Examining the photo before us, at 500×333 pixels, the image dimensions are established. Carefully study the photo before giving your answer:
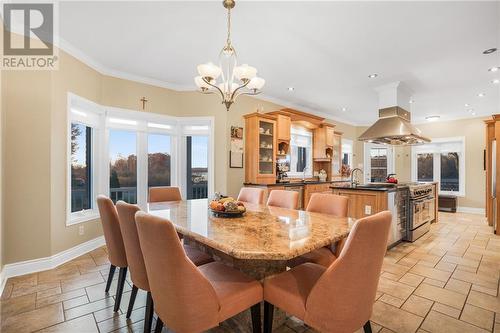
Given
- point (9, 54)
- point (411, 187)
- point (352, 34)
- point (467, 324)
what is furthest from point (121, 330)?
point (411, 187)

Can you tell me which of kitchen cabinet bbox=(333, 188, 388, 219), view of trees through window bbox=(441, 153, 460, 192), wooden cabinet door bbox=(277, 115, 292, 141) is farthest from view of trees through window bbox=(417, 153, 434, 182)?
kitchen cabinet bbox=(333, 188, 388, 219)

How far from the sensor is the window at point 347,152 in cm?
788

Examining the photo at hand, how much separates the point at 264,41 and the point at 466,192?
24.4 feet

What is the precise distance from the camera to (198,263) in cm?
202

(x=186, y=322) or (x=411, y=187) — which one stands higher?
(x=411, y=187)

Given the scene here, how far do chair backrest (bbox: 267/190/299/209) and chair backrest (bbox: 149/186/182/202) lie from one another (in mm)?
1331

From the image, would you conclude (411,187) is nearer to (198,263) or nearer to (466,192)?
(198,263)

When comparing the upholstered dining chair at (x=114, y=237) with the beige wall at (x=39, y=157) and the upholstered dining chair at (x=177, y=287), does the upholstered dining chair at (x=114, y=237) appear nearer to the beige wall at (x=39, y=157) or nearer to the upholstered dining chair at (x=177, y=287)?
the upholstered dining chair at (x=177, y=287)

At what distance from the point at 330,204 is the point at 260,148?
2777 mm

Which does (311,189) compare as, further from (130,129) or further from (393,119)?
(130,129)

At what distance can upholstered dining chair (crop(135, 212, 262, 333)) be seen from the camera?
117 cm

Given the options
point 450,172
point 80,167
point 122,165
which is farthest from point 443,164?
point 80,167

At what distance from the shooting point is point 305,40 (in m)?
2.93

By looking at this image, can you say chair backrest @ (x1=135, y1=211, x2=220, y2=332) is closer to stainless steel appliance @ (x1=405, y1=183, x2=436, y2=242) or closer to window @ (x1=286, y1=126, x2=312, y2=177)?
stainless steel appliance @ (x1=405, y1=183, x2=436, y2=242)
